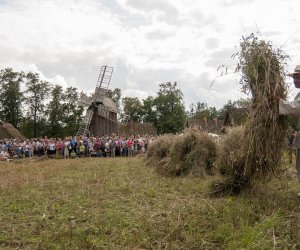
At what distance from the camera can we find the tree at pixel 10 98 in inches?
2419

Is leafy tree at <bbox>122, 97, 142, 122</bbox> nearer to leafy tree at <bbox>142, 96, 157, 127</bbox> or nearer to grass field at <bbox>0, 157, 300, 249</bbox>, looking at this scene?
leafy tree at <bbox>142, 96, 157, 127</bbox>

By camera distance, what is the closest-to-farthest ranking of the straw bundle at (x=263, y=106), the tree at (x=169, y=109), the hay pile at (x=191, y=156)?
the straw bundle at (x=263, y=106), the hay pile at (x=191, y=156), the tree at (x=169, y=109)

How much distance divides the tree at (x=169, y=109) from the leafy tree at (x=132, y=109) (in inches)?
178

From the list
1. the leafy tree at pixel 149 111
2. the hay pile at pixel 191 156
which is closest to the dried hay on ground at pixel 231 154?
the hay pile at pixel 191 156

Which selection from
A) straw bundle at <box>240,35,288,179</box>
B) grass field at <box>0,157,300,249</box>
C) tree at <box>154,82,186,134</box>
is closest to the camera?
grass field at <box>0,157,300,249</box>

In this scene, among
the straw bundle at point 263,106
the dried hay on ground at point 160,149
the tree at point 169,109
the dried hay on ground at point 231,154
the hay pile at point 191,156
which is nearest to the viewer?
the straw bundle at point 263,106

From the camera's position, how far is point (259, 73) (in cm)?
670

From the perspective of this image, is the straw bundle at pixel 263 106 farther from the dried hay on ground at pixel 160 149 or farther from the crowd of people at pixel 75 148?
the crowd of people at pixel 75 148

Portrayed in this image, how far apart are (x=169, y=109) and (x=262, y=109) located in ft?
224

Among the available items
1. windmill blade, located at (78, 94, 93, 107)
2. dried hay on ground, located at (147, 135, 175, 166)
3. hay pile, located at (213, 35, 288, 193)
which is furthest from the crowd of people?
hay pile, located at (213, 35, 288, 193)

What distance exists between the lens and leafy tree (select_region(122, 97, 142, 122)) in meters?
78.2

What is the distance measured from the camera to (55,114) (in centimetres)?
6031

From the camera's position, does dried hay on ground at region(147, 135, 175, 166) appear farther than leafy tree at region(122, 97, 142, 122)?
No

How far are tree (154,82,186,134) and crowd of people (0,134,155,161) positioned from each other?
4226 cm
